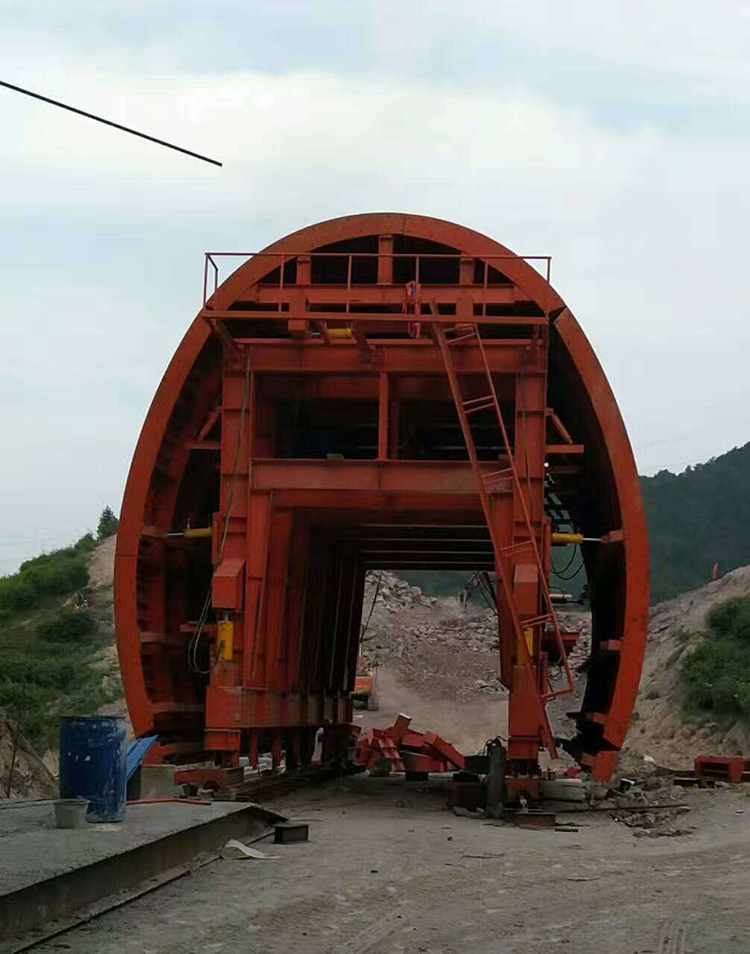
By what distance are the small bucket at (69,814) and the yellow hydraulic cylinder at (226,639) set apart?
696 centimetres

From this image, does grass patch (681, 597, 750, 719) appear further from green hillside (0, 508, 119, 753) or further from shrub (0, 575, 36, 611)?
shrub (0, 575, 36, 611)

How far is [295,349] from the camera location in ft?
59.6

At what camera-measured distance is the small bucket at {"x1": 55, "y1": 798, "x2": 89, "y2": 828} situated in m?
10.4

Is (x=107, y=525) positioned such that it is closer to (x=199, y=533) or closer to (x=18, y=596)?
(x=18, y=596)

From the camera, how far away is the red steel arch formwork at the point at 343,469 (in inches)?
683

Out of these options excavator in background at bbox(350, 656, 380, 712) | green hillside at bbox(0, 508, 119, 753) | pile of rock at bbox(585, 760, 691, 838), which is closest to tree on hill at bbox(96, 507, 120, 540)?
green hillside at bbox(0, 508, 119, 753)

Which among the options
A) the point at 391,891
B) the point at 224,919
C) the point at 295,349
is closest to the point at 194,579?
the point at 295,349

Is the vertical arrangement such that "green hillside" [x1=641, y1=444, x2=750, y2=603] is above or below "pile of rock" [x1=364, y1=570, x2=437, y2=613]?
above

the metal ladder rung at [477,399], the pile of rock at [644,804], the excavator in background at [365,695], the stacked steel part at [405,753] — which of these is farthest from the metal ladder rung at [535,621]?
the excavator in background at [365,695]

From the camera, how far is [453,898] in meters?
9.78

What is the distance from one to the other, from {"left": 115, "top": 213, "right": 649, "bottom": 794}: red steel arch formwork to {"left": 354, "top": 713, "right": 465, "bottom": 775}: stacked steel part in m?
5.97

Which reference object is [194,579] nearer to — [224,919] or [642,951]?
[224,919]

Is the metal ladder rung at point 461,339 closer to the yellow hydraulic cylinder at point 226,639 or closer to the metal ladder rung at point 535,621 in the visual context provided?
the metal ladder rung at point 535,621

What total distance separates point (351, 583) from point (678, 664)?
13.5 metres
